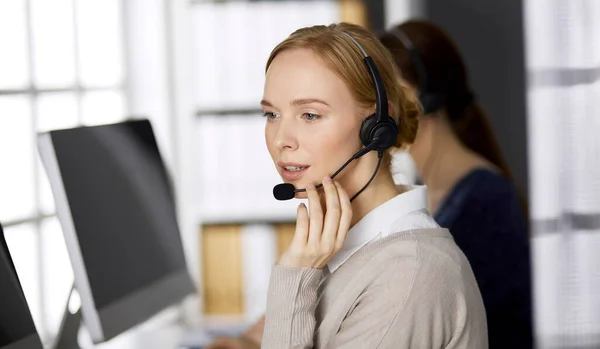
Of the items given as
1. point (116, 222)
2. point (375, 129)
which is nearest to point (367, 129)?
point (375, 129)

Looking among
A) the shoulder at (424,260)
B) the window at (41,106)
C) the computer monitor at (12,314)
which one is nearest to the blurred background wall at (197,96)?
the window at (41,106)

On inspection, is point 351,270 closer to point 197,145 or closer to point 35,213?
point 35,213

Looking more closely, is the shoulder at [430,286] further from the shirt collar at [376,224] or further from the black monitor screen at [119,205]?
the black monitor screen at [119,205]

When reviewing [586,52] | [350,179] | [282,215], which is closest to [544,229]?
[586,52]

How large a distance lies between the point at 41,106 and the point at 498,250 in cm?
153

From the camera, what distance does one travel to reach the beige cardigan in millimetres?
1104

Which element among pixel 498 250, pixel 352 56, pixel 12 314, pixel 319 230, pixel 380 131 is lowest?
pixel 498 250

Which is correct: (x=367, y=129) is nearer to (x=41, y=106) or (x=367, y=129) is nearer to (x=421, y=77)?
(x=421, y=77)

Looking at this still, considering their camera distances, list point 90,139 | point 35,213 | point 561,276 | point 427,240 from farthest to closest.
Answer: point 35,213 → point 561,276 → point 90,139 → point 427,240

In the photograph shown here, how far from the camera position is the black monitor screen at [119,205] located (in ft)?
4.48

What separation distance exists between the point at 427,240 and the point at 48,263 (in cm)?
172

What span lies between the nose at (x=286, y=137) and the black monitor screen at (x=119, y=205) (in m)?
0.39

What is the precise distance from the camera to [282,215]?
3174mm

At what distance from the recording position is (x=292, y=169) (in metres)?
1.20
